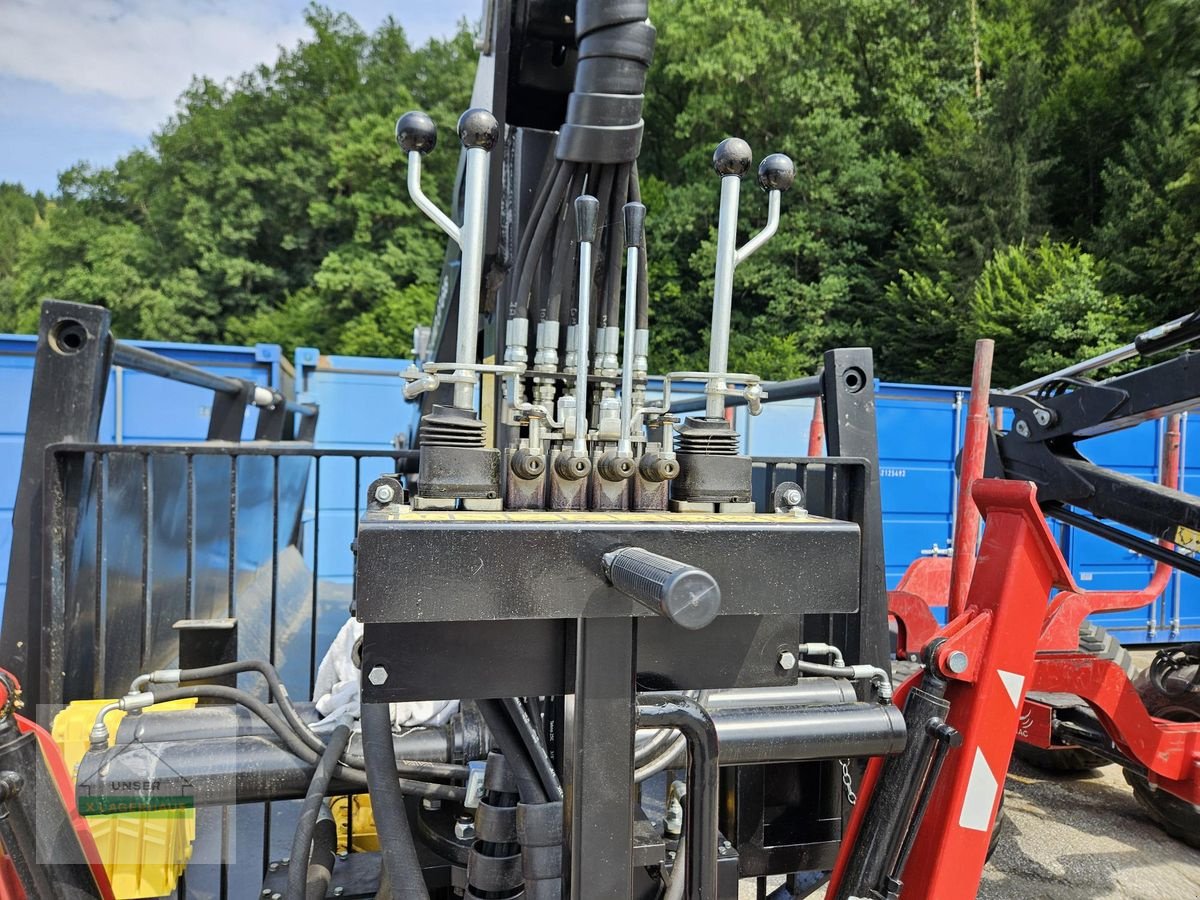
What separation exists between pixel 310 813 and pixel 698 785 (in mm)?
702

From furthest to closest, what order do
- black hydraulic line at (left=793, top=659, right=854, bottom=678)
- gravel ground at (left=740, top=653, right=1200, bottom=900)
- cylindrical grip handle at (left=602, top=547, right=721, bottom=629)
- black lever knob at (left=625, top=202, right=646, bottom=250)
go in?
gravel ground at (left=740, top=653, right=1200, bottom=900) < black hydraulic line at (left=793, top=659, right=854, bottom=678) < black lever knob at (left=625, top=202, right=646, bottom=250) < cylindrical grip handle at (left=602, top=547, right=721, bottom=629)

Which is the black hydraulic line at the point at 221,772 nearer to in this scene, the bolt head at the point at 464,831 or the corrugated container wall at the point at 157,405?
the bolt head at the point at 464,831

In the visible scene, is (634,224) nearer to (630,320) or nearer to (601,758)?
(630,320)

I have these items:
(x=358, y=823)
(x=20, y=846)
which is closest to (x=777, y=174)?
(x=20, y=846)

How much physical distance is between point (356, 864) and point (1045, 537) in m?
1.72

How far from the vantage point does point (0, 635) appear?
6.54 feet

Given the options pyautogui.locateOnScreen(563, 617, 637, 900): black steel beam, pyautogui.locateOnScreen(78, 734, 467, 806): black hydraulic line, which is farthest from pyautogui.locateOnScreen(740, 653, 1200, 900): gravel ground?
pyautogui.locateOnScreen(563, 617, 637, 900): black steel beam

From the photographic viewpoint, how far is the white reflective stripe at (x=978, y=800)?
192cm

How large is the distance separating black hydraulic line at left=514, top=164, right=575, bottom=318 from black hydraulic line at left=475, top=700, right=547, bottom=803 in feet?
2.08

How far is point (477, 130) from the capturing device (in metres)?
1.22

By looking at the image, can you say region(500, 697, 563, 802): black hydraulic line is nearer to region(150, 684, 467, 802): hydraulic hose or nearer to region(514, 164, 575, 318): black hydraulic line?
region(150, 684, 467, 802): hydraulic hose

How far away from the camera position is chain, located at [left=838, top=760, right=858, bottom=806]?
1.94 metres

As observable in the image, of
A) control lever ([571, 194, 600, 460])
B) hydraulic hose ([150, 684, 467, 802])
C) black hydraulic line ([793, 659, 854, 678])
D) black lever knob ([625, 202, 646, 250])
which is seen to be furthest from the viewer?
black hydraulic line ([793, 659, 854, 678])

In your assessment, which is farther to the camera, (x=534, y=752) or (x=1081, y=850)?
(x=1081, y=850)
